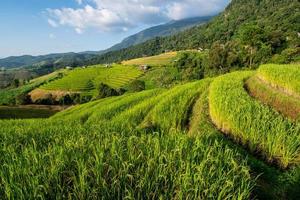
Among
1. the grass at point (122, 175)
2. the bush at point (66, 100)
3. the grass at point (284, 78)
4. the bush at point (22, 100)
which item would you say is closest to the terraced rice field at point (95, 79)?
the bush at point (66, 100)

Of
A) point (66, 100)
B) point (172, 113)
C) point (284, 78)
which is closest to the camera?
point (172, 113)

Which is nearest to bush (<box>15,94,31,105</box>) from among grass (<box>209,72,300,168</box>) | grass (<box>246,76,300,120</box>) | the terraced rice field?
the terraced rice field

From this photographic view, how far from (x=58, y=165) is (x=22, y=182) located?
0.73 m

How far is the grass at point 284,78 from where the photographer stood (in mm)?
20875

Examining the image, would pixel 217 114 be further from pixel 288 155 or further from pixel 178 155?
pixel 178 155

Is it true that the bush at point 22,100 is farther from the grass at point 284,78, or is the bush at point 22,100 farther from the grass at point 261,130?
the grass at point 261,130

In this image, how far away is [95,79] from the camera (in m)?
161

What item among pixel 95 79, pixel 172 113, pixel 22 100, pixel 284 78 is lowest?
pixel 95 79

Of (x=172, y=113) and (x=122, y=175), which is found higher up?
(x=122, y=175)

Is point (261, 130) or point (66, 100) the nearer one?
point (261, 130)

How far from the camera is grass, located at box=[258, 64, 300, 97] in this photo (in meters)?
20.9

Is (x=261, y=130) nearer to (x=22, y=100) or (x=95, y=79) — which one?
(x=22, y=100)

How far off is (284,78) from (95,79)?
468 feet

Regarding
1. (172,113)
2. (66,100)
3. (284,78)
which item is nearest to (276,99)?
(284,78)
